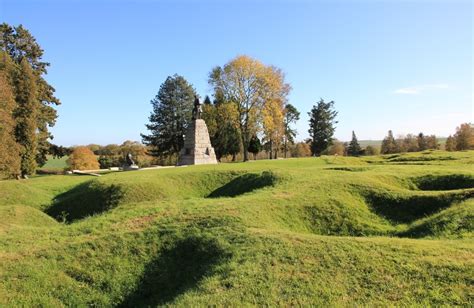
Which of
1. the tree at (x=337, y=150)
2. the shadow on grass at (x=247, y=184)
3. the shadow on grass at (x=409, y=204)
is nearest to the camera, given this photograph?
the shadow on grass at (x=409, y=204)

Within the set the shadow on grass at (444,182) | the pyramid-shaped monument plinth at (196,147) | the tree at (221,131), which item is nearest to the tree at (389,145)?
the tree at (221,131)

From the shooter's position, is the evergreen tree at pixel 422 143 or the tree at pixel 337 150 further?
the tree at pixel 337 150

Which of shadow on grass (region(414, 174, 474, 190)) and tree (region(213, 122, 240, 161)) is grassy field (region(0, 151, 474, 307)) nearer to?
shadow on grass (region(414, 174, 474, 190))

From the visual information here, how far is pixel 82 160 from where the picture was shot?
5506 centimetres

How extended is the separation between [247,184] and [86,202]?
30.6ft

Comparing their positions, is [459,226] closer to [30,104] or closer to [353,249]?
[353,249]

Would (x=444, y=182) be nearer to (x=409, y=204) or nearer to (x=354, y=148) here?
(x=409, y=204)

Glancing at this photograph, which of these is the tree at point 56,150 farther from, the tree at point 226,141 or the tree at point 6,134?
the tree at point 226,141

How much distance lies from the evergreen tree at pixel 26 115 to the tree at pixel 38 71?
5.85 feet

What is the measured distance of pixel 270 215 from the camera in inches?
465

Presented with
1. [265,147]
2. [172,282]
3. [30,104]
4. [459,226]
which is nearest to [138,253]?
[172,282]

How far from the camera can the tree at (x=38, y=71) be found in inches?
1400

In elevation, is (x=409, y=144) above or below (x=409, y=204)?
above

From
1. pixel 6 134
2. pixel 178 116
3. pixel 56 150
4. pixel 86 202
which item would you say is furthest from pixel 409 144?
pixel 6 134
